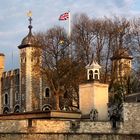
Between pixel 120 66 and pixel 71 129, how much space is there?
1823 cm

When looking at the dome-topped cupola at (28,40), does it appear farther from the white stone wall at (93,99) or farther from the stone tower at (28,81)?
the white stone wall at (93,99)

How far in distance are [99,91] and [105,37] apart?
10506mm

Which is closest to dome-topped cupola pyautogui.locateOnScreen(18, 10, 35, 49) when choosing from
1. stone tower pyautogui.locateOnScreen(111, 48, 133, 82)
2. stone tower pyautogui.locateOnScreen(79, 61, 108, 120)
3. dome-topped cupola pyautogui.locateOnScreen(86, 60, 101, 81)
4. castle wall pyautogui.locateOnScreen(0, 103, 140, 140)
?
stone tower pyautogui.locateOnScreen(111, 48, 133, 82)

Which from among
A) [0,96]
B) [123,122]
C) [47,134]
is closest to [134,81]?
[123,122]

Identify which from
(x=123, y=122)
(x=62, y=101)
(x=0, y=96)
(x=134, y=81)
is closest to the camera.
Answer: (x=123, y=122)

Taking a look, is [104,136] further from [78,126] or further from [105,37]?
[105,37]

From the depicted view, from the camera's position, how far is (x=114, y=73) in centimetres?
4469

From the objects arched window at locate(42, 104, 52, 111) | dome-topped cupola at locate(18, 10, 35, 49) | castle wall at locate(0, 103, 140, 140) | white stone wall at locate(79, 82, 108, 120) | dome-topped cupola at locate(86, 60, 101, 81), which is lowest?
castle wall at locate(0, 103, 140, 140)

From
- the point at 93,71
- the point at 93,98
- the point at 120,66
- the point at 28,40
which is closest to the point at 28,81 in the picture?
the point at 28,40

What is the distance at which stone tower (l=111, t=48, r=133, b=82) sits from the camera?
4456 cm

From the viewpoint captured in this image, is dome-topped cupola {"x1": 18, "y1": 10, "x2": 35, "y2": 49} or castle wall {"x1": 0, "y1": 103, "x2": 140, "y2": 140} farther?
dome-topped cupola {"x1": 18, "y1": 10, "x2": 35, "y2": 49}

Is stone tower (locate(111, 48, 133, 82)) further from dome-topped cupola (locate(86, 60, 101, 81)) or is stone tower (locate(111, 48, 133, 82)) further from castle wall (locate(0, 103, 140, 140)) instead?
castle wall (locate(0, 103, 140, 140))

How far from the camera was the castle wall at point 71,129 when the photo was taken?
2789cm

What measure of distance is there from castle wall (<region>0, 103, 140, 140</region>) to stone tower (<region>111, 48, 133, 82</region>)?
568 inches
